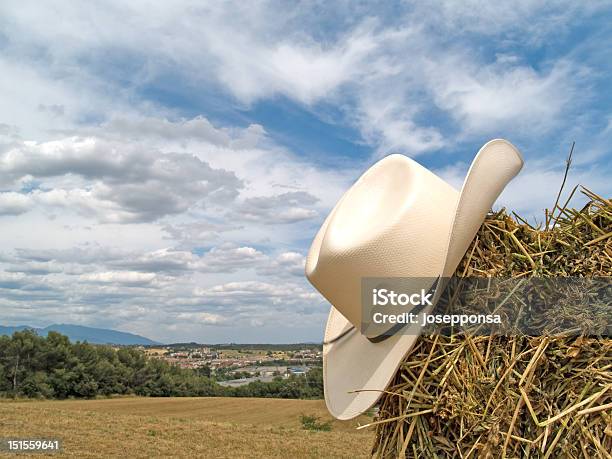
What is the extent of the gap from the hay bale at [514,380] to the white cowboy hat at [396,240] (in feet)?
0.57

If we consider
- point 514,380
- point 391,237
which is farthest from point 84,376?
point 514,380

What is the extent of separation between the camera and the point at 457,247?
3469 millimetres

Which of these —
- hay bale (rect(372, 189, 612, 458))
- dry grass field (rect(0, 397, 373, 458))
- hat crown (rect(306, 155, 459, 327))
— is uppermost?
hat crown (rect(306, 155, 459, 327))

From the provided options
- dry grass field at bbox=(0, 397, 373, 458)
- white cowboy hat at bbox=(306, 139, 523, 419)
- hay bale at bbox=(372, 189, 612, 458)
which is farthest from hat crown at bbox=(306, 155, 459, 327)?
dry grass field at bbox=(0, 397, 373, 458)

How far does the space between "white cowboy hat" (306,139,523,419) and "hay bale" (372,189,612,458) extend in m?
0.17

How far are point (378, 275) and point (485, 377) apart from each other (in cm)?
90

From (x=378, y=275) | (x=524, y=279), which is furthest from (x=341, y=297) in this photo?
(x=524, y=279)

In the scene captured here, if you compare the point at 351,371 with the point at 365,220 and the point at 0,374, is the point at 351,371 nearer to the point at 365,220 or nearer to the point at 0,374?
the point at 365,220

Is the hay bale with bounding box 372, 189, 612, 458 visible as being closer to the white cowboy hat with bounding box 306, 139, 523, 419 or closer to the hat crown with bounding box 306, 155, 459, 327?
the white cowboy hat with bounding box 306, 139, 523, 419

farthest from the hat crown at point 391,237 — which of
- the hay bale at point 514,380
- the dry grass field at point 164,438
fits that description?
the dry grass field at point 164,438

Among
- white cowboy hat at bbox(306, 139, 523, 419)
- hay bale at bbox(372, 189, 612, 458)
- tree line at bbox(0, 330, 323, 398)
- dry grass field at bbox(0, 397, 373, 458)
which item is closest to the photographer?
hay bale at bbox(372, 189, 612, 458)

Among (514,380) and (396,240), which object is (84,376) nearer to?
(396,240)

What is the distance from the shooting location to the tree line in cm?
4422

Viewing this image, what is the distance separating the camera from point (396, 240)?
11.7 ft
